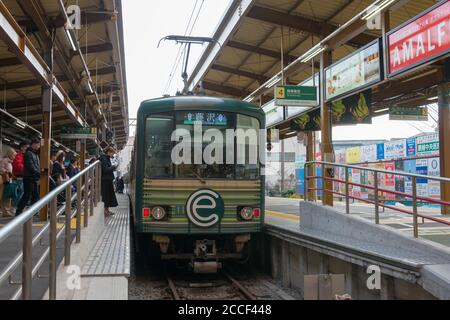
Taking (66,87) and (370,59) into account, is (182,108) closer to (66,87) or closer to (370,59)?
(370,59)

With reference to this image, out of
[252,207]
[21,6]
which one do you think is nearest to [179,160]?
[252,207]

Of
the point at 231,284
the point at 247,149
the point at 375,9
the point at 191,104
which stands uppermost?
the point at 375,9

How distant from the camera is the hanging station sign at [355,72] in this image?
30.6ft

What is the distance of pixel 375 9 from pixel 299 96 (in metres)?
3.21

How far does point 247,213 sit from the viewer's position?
25.8 feet

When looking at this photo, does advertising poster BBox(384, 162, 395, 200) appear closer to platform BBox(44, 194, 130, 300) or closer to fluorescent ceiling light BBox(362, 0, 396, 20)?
fluorescent ceiling light BBox(362, 0, 396, 20)

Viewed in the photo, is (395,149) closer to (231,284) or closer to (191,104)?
(231,284)

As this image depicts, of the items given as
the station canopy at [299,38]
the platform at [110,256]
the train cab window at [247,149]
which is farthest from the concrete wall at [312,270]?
the station canopy at [299,38]

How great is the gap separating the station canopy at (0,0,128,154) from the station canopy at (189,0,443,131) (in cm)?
302

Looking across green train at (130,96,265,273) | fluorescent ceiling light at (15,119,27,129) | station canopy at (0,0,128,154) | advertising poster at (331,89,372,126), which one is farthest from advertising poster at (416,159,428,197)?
fluorescent ceiling light at (15,119,27,129)

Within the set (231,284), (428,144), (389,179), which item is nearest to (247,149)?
(231,284)

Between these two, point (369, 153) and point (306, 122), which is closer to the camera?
point (306, 122)

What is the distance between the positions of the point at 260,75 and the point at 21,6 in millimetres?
9219

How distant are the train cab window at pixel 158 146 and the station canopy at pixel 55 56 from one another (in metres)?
2.50
